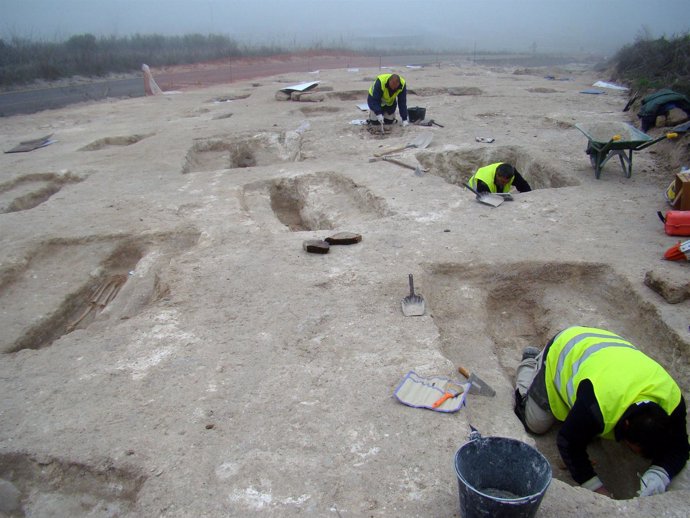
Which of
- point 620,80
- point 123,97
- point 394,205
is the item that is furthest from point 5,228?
point 620,80

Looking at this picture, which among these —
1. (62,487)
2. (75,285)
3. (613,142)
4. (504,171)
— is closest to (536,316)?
(504,171)

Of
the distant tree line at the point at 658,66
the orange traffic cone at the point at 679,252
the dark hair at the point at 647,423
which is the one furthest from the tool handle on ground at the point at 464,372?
the distant tree line at the point at 658,66

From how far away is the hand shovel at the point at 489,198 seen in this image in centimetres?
593

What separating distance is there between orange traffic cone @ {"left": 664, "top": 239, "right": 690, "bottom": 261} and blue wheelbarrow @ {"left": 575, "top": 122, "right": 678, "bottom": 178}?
2.26m

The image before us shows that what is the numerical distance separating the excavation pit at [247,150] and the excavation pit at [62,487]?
7065 millimetres

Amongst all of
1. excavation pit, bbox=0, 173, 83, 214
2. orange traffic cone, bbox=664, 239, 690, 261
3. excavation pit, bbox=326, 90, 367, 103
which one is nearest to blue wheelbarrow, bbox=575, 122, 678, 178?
orange traffic cone, bbox=664, 239, 690, 261

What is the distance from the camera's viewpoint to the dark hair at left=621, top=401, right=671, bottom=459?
2582mm

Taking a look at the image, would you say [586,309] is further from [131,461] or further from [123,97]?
[123,97]

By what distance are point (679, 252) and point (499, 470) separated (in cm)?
323

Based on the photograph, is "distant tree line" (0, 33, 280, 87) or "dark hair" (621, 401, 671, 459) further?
"distant tree line" (0, 33, 280, 87)

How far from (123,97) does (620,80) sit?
18107 mm

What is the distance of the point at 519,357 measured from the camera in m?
4.11

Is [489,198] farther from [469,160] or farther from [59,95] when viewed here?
[59,95]

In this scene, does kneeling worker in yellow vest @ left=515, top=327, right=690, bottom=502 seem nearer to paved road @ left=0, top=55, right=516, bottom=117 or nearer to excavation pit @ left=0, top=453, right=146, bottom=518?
excavation pit @ left=0, top=453, right=146, bottom=518
